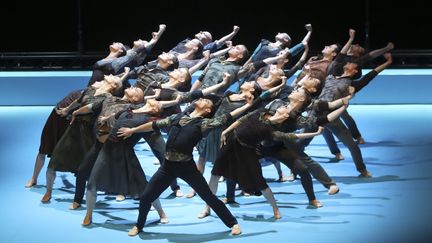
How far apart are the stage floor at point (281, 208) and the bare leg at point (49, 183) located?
0.08 m

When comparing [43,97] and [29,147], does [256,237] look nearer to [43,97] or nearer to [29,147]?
[29,147]

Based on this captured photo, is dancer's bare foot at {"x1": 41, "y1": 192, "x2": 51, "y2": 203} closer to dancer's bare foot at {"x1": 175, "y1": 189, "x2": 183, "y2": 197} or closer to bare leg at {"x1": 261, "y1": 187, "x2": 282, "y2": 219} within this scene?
dancer's bare foot at {"x1": 175, "y1": 189, "x2": 183, "y2": 197}

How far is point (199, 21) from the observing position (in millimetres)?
14586

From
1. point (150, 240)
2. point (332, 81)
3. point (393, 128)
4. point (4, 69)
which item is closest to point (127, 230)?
point (150, 240)

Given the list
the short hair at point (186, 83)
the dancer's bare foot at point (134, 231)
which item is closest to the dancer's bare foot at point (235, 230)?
the dancer's bare foot at point (134, 231)

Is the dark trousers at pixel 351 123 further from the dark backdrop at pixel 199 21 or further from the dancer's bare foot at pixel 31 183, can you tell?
the dancer's bare foot at pixel 31 183

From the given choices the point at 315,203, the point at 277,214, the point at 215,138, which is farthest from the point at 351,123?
the point at 277,214

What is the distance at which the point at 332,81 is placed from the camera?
10.2 m

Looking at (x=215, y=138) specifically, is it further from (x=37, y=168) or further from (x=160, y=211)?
(x=37, y=168)

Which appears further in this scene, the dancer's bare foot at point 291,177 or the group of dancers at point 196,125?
the dancer's bare foot at point 291,177

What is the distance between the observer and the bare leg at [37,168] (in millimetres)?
9516

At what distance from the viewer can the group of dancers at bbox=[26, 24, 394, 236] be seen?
26.0 feet

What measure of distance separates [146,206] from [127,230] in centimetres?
45

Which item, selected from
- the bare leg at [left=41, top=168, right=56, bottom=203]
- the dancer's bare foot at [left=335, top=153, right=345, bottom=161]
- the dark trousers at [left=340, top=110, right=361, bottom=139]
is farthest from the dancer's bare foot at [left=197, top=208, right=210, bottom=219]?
the dark trousers at [left=340, top=110, right=361, bottom=139]
